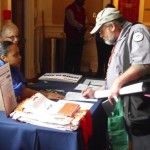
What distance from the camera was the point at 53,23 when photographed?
21.5 feet

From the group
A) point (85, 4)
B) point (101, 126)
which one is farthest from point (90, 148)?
point (85, 4)

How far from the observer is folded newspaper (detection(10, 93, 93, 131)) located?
68.8 inches

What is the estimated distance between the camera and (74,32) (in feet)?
19.5

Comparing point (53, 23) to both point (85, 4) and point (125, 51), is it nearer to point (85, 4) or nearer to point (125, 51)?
point (85, 4)

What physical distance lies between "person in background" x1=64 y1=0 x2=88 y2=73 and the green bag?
163 inches

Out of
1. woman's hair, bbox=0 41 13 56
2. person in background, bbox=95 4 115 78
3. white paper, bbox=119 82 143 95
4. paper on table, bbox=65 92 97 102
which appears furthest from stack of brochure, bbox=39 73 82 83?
person in background, bbox=95 4 115 78

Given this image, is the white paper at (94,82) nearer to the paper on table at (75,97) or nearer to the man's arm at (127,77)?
the paper on table at (75,97)

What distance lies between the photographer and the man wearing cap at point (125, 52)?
6.11 ft

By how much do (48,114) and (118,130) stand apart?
1.29ft

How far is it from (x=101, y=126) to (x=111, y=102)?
0.56 meters

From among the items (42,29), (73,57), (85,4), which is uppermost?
(85,4)

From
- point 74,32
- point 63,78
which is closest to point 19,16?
point 74,32

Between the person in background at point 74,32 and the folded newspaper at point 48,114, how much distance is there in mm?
3979

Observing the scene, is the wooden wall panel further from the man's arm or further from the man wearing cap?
the man's arm
